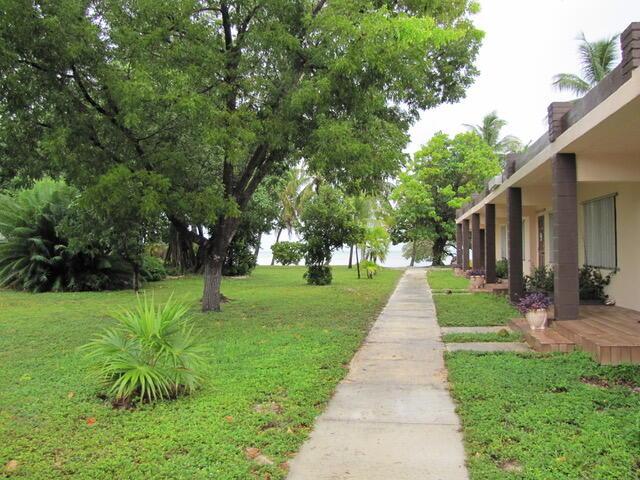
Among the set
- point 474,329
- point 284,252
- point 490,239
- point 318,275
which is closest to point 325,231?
point 318,275

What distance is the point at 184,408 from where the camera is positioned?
17.0ft

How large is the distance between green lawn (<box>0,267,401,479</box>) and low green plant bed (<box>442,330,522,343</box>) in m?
1.43

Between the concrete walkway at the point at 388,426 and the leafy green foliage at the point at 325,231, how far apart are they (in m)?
13.1

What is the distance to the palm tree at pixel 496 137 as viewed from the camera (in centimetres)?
4044

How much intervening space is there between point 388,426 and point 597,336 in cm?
376

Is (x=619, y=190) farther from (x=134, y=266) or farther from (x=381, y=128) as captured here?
(x=134, y=266)

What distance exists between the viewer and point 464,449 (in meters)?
4.18

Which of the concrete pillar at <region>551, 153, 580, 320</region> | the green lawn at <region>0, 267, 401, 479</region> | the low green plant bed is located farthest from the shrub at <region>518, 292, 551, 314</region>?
the green lawn at <region>0, 267, 401, 479</region>

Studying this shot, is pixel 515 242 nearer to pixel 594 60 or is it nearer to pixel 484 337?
pixel 484 337

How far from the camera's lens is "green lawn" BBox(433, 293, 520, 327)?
10.8m

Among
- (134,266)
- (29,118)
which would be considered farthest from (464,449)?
(134,266)

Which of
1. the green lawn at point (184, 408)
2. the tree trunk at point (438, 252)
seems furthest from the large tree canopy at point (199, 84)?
the tree trunk at point (438, 252)

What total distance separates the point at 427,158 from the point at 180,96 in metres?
29.5

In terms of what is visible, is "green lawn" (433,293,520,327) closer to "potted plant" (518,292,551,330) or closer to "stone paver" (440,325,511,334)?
"stone paver" (440,325,511,334)
